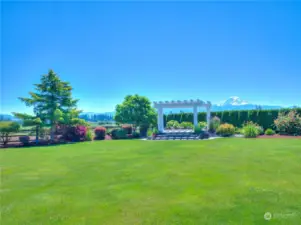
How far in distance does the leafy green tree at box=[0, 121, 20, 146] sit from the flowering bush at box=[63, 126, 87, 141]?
458 cm

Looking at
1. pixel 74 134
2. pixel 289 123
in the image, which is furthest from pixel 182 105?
pixel 74 134

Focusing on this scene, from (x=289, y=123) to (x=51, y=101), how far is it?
983 inches

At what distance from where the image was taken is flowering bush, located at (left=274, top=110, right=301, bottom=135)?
74.8ft

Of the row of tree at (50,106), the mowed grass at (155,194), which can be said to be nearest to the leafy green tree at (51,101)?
the row of tree at (50,106)

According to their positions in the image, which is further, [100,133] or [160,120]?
[160,120]

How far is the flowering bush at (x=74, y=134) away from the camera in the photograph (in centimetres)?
2419

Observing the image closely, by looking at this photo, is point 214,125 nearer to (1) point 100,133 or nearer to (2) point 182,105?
(2) point 182,105

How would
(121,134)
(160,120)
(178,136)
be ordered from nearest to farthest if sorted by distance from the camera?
(178,136) < (121,134) < (160,120)

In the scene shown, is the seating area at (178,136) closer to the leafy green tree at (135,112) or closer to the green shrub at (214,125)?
the green shrub at (214,125)

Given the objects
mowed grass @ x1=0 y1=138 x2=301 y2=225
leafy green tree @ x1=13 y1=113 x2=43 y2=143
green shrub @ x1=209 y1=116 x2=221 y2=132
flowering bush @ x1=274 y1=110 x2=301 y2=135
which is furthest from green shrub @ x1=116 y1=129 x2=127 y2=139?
flowering bush @ x1=274 y1=110 x2=301 y2=135

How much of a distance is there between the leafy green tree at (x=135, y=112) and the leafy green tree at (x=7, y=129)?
10766 millimetres

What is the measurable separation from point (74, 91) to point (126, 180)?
20.7 meters

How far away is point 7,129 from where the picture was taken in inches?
841

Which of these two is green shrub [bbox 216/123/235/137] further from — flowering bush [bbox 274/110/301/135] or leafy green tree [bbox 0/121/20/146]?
leafy green tree [bbox 0/121/20/146]
